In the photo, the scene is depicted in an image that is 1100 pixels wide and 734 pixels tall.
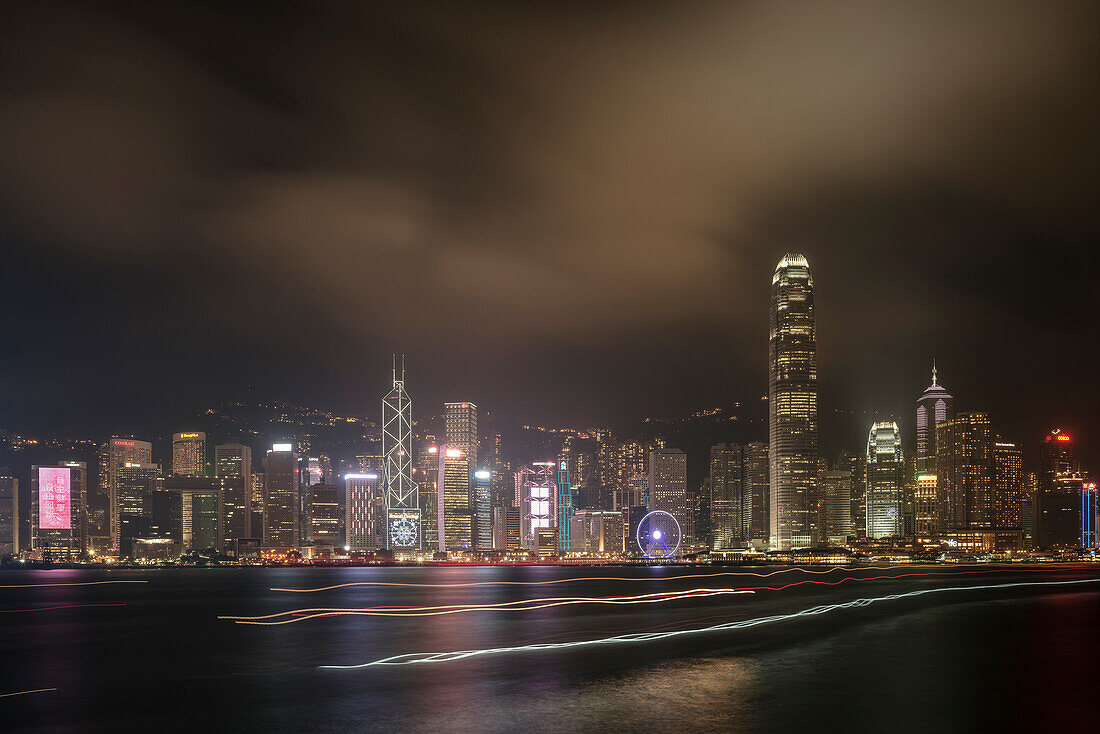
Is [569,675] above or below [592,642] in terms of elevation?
above

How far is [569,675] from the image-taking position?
32062 mm

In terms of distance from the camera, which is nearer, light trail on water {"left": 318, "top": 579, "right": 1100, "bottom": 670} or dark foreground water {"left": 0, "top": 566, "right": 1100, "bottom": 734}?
dark foreground water {"left": 0, "top": 566, "right": 1100, "bottom": 734}

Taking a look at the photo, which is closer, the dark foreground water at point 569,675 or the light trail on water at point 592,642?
the dark foreground water at point 569,675

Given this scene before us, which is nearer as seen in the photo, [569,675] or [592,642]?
[569,675]

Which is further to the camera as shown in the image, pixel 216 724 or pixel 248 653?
pixel 248 653

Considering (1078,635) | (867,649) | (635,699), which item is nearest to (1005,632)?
(1078,635)

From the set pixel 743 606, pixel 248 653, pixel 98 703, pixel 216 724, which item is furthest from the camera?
pixel 743 606

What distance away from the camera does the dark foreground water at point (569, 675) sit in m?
24.4

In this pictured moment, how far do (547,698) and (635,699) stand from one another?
101 inches

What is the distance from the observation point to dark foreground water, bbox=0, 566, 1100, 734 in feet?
80.2

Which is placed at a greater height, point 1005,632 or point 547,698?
point 547,698

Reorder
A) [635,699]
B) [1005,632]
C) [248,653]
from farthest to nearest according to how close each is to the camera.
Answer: [1005,632], [248,653], [635,699]

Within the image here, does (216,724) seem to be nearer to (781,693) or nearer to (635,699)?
(635,699)

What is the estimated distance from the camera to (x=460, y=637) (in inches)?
1881
